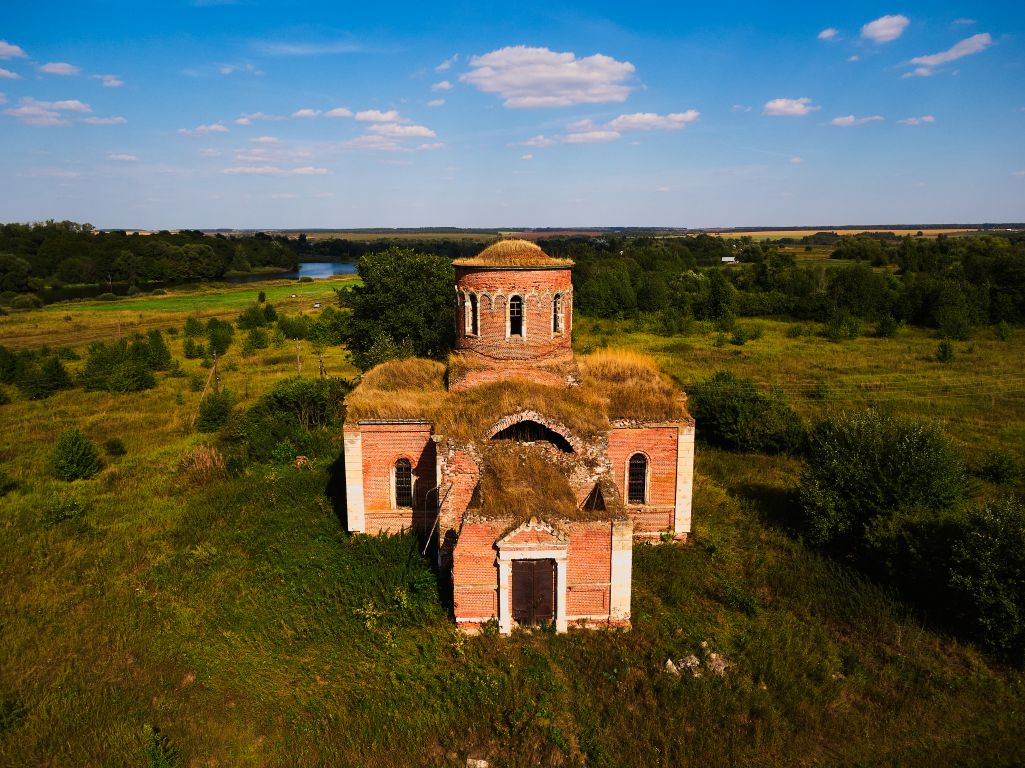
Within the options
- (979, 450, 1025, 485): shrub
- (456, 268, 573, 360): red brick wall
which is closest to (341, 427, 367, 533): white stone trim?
(456, 268, 573, 360): red brick wall

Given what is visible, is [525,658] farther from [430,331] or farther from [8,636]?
[430,331]

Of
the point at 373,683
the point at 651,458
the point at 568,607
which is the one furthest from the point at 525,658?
the point at 651,458

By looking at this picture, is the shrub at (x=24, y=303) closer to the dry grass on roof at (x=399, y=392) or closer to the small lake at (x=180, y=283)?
the small lake at (x=180, y=283)

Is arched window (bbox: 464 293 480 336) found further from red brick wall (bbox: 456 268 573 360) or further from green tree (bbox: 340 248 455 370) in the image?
green tree (bbox: 340 248 455 370)

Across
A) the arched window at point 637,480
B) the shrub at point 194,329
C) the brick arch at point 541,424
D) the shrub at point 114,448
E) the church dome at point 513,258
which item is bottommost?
the shrub at point 114,448

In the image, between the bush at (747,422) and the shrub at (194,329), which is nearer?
the bush at (747,422)

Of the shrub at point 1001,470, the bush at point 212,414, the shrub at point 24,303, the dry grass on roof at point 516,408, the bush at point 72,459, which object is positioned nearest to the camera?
the dry grass on roof at point 516,408

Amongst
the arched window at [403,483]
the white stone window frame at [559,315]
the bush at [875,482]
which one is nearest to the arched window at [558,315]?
the white stone window frame at [559,315]
